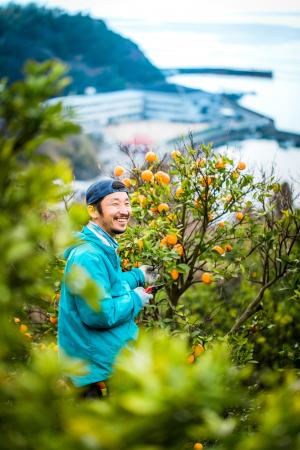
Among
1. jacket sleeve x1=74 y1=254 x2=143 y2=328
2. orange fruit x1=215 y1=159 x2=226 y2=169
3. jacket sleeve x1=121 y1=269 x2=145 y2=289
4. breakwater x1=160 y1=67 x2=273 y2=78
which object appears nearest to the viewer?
jacket sleeve x1=74 y1=254 x2=143 y2=328

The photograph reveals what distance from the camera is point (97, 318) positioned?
1.62m

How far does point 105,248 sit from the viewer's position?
5.74 feet

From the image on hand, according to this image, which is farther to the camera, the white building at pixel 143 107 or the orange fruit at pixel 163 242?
the white building at pixel 143 107

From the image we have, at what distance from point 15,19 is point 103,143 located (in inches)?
119

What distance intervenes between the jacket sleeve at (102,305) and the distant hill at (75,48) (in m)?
8.22

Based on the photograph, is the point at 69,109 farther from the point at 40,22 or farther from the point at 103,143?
the point at 40,22

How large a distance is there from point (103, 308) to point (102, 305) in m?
0.01

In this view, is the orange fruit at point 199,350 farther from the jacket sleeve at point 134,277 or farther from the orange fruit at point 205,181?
the orange fruit at point 205,181

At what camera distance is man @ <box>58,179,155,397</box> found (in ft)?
5.39

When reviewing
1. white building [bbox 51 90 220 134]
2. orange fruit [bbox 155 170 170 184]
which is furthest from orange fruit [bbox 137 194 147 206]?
white building [bbox 51 90 220 134]

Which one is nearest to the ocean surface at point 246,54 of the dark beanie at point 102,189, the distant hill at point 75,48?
the distant hill at point 75,48

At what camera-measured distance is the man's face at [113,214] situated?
6.04ft

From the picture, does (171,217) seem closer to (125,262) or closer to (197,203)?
(197,203)

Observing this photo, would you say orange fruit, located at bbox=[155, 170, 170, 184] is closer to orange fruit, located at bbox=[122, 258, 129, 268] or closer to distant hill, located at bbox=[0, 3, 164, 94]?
orange fruit, located at bbox=[122, 258, 129, 268]
